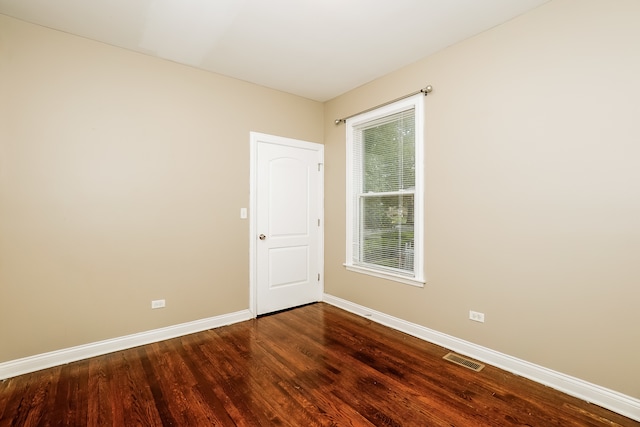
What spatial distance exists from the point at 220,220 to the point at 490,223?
2.70 m

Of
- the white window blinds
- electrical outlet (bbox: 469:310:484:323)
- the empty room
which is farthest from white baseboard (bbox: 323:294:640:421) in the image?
the white window blinds

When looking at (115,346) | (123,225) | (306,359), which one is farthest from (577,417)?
(123,225)

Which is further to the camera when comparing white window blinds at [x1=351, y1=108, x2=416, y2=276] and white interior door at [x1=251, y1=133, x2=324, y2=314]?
white interior door at [x1=251, y1=133, x2=324, y2=314]

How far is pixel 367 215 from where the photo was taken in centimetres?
366

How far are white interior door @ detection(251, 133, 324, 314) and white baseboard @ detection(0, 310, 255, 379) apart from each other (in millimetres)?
474

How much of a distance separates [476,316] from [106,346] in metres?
3.31

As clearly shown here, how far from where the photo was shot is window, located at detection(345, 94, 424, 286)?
3.03 meters

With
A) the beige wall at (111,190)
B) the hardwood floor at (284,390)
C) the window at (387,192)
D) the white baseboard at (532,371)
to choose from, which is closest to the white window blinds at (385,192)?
the window at (387,192)

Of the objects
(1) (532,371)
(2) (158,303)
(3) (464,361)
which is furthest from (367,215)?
(2) (158,303)

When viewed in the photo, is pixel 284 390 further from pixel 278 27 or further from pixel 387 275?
pixel 278 27

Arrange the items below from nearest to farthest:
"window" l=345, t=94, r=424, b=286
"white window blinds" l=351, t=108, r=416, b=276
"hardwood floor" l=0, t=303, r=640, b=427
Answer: "hardwood floor" l=0, t=303, r=640, b=427, "window" l=345, t=94, r=424, b=286, "white window blinds" l=351, t=108, r=416, b=276

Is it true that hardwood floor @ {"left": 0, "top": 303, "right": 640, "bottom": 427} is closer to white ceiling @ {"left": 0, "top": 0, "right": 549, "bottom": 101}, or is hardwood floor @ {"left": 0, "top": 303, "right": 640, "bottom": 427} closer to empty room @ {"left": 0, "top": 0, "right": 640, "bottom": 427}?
empty room @ {"left": 0, "top": 0, "right": 640, "bottom": 427}

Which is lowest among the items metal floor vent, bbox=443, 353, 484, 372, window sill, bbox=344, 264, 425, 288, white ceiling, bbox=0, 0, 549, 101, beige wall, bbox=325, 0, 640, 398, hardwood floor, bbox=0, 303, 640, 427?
hardwood floor, bbox=0, 303, 640, 427

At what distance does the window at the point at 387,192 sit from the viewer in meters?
3.03
